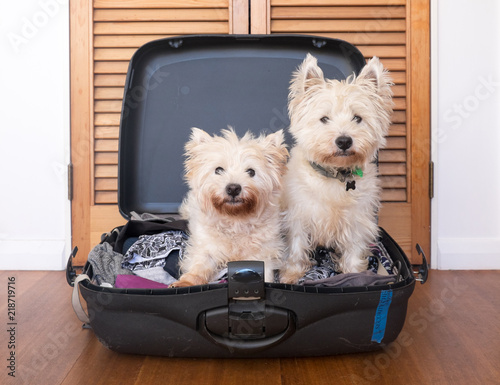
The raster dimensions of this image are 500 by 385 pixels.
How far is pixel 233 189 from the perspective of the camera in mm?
1796

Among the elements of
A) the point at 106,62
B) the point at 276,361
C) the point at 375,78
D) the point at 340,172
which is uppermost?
the point at 106,62

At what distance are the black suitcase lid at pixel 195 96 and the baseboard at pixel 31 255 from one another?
0.64 metres

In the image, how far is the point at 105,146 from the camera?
2807mm

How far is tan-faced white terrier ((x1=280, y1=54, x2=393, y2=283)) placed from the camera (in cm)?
201

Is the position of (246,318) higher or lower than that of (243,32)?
lower

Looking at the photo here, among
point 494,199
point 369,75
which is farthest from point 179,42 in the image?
point 494,199

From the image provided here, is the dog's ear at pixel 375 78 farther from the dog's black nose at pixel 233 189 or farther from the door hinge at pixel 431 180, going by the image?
the door hinge at pixel 431 180

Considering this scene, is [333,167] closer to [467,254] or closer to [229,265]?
[229,265]

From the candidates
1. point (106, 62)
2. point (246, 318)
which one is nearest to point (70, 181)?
point (106, 62)

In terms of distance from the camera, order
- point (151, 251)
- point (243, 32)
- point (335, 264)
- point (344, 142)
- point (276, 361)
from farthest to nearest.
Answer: point (243, 32) < point (335, 264) < point (151, 251) < point (344, 142) < point (276, 361)

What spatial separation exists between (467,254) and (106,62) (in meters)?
2.21

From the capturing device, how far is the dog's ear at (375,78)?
206 cm

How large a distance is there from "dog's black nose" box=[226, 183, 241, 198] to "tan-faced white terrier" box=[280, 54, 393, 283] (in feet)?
1.19

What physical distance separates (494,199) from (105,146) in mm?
2135
